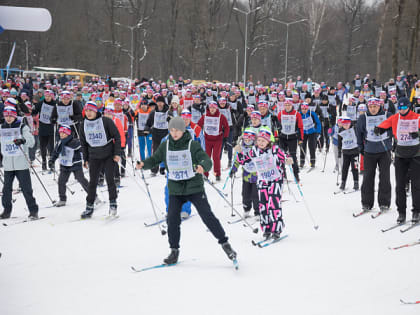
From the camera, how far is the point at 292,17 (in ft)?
197

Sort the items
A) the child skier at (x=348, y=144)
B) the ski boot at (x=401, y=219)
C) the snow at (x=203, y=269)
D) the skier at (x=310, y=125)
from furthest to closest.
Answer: the skier at (x=310, y=125)
the child skier at (x=348, y=144)
the ski boot at (x=401, y=219)
the snow at (x=203, y=269)

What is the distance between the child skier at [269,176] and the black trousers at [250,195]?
101 centimetres

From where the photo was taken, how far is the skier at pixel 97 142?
7.80 m

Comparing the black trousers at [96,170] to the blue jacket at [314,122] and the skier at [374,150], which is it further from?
the blue jacket at [314,122]

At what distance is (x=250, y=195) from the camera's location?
7961 mm

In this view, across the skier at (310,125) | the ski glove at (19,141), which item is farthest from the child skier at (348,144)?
the ski glove at (19,141)

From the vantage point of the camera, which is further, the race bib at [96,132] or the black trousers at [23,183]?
the black trousers at [23,183]

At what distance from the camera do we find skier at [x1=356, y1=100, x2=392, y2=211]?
807cm

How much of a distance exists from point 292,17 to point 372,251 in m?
58.2

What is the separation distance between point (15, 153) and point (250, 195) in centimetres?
419

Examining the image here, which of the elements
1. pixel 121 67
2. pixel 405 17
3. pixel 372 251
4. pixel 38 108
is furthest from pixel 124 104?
pixel 121 67

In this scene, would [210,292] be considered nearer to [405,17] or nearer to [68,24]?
[405,17]

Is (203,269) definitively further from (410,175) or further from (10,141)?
(10,141)

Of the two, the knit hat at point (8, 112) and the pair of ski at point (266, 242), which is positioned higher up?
the knit hat at point (8, 112)
